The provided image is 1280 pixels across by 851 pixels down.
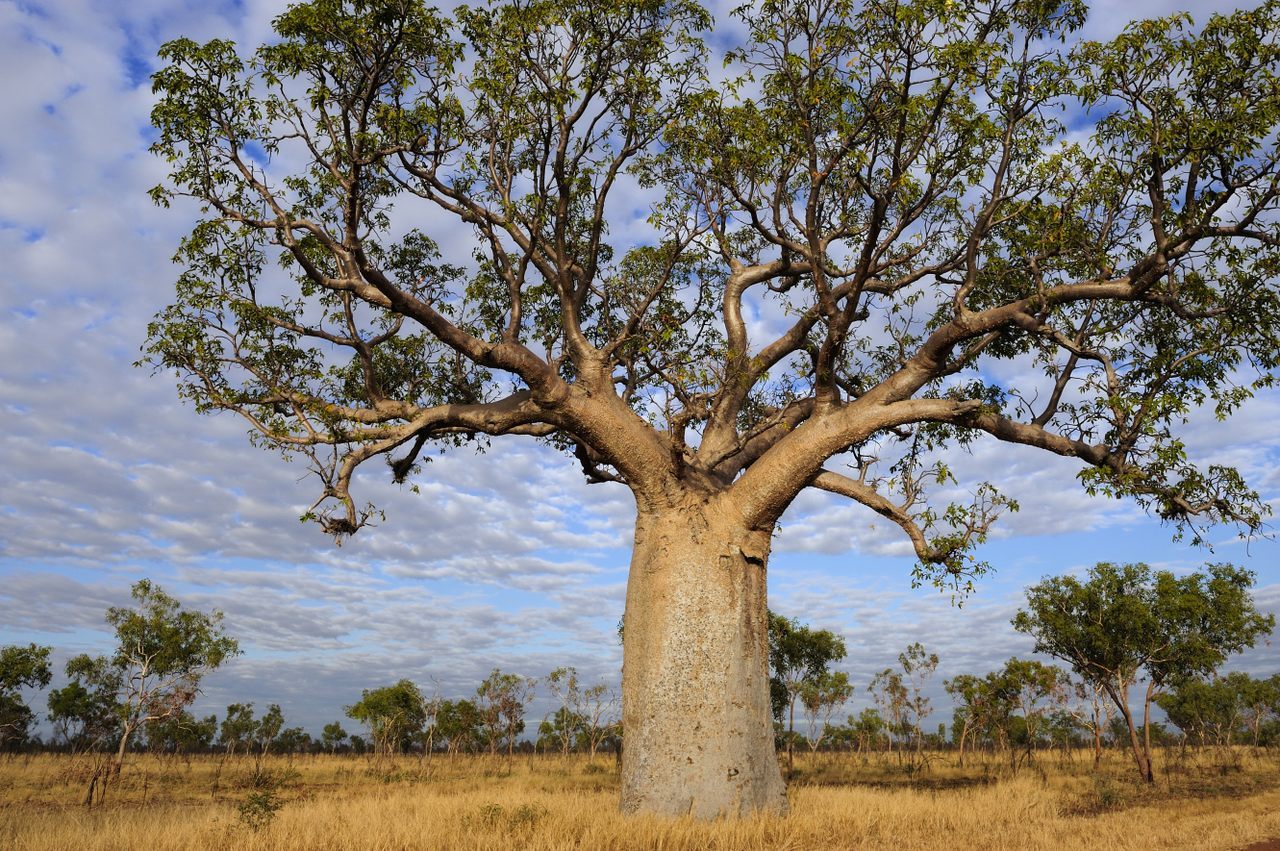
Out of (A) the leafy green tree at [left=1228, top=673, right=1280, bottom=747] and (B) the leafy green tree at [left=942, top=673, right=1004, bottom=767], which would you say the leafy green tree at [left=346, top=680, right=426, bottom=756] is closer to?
(B) the leafy green tree at [left=942, top=673, right=1004, bottom=767]

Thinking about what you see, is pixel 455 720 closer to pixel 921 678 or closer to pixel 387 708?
pixel 387 708

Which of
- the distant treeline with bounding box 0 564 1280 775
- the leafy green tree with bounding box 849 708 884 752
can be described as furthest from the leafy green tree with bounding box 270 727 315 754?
the leafy green tree with bounding box 849 708 884 752

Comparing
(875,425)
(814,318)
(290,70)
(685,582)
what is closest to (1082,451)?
(875,425)

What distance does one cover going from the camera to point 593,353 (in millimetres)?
10320

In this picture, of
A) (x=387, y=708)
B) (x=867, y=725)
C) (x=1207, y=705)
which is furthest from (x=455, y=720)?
(x=1207, y=705)

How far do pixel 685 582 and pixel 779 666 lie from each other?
710 inches

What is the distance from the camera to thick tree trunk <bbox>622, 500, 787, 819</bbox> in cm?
884

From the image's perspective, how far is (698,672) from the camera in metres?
9.16

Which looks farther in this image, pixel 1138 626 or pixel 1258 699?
pixel 1258 699

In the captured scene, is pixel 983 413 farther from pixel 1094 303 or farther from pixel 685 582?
pixel 685 582

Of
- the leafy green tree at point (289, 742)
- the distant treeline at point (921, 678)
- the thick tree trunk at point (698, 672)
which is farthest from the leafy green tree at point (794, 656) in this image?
the leafy green tree at point (289, 742)

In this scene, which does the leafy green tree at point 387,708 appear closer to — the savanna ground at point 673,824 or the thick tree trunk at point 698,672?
the savanna ground at point 673,824

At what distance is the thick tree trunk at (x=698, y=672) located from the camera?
8.84 meters

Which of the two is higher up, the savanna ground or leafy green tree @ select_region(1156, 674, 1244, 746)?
leafy green tree @ select_region(1156, 674, 1244, 746)
